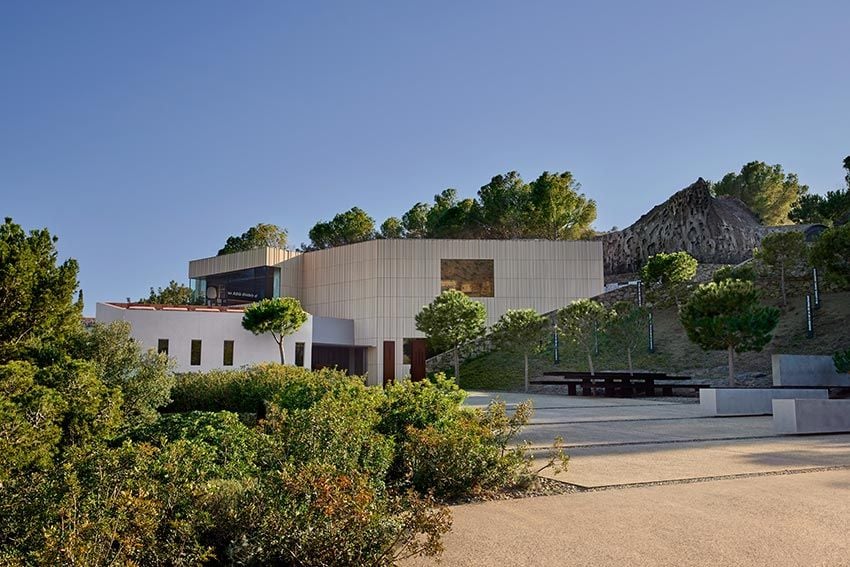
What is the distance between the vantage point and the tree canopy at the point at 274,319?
2762cm

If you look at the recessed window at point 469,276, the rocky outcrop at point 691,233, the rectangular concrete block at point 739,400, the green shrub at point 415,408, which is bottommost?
the rectangular concrete block at point 739,400

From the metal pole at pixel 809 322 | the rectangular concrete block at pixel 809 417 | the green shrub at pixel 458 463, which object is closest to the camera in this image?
the green shrub at pixel 458 463

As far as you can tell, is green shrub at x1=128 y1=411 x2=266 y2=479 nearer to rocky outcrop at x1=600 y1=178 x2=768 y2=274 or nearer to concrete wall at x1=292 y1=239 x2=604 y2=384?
concrete wall at x1=292 y1=239 x2=604 y2=384

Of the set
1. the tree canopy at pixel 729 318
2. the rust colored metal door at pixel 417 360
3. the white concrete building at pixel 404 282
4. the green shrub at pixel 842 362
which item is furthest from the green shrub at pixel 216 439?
the white concrete building at pixel 404 282

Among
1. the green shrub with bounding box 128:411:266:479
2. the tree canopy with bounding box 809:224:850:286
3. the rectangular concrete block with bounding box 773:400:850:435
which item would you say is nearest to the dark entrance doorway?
the tree canopy with bounding box 809:224:850:286

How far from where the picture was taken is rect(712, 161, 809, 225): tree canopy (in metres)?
68.9

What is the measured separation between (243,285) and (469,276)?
1413cm

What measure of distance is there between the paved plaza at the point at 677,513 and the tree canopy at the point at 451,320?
21825 millimetres

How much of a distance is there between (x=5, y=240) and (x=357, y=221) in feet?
163

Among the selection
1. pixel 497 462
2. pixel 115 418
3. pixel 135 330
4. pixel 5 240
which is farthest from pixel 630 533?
pixel 135 330

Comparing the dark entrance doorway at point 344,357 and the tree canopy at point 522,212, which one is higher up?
the tree canopy at point 522,212

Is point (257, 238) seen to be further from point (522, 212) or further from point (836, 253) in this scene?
point (836, 253)

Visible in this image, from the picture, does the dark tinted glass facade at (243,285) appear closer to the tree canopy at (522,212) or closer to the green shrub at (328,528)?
the tree canopy at (522,212)

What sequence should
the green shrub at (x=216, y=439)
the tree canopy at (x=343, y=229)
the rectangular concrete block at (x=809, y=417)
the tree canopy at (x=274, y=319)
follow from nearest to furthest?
the green shrub at (x=216, y=439) → the rectangular concrete block at (x=809, y=417) → the tree canopy at (x=274, y=319) → the tree canopy at (x=343, y=229)
